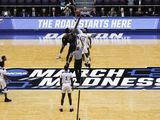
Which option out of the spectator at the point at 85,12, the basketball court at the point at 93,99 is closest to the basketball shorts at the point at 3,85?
the basketball court at the point at 93,99

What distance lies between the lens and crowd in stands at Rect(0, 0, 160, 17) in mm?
32156

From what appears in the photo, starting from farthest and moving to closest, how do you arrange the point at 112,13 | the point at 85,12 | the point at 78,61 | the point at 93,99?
the point at 85,12
the point at 112,13
the point at 78,61
the point at 93,99

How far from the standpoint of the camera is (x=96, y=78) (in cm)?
1831

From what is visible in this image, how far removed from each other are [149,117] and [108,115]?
46.2 inches

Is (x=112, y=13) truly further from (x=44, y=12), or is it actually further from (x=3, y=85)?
(x=3, y=85)

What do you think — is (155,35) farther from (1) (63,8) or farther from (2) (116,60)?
(2) (116,60)

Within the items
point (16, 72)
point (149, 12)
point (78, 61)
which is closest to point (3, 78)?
point (78, 61)

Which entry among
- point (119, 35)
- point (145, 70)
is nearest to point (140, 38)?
point (119, 35)

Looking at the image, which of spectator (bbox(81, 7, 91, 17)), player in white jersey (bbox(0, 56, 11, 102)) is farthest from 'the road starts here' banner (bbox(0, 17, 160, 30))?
player in white jersey (bbox(0, 56, 11, 102))

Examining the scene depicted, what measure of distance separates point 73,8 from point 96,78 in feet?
47.5

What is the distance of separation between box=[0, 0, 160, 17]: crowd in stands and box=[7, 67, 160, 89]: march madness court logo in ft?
41.5

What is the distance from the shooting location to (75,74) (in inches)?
743

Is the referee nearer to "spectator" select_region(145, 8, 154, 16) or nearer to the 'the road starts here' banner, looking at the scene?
the 'the road starts here' banner

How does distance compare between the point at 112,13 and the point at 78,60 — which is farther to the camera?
the point at 112,13
